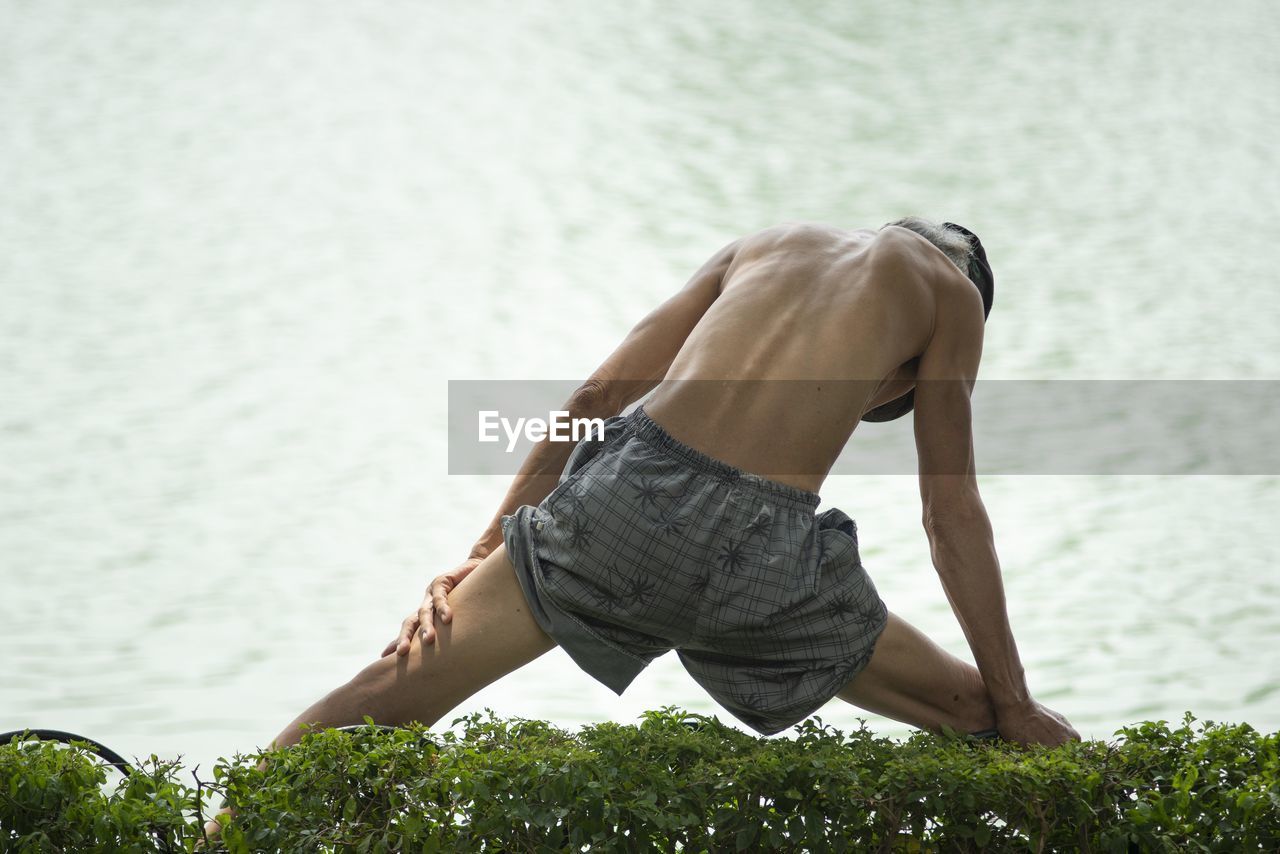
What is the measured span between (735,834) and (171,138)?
10.2 m

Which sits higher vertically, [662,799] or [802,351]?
[802,351]

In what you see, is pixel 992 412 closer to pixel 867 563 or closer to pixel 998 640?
pixel 867 563

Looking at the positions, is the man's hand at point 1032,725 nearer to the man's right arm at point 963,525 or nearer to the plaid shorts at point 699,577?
the man's right arm at point 963,525

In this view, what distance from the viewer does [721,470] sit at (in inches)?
86.9

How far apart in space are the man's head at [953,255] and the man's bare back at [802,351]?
0.37ft

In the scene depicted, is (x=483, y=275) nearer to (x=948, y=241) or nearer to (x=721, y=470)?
(x=948, y=241)

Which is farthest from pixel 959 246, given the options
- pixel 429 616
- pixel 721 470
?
pixel 429 616

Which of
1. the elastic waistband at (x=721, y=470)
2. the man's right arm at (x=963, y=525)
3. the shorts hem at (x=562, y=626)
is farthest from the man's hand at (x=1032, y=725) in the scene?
the shorts hem at (x=562, y=626)

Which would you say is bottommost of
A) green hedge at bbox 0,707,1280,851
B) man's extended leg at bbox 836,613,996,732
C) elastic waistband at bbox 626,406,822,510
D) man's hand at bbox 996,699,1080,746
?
green hedge at bbox 0,707,1280,851

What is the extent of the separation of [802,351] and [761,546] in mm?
359

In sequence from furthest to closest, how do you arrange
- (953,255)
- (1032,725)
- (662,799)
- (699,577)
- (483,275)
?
(483,275)
(953,255)
(1032,725)
(699,577)
(662,799)

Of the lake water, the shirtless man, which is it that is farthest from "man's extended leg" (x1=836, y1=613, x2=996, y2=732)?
the lake water

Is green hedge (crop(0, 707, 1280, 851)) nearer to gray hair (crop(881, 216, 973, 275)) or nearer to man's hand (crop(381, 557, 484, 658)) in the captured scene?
man's hand (crop(381, 557, 484, 658))

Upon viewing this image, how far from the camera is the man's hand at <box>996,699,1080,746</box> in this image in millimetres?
2271
